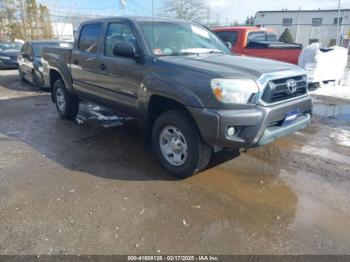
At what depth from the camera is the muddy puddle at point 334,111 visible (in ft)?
21.2

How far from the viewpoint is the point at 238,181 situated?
11.7 feet

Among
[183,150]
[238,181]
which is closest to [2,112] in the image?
[183,150]

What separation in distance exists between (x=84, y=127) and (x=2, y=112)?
269 centimetres

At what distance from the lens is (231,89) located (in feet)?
9.71

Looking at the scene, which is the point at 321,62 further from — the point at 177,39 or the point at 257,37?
the point at 177,39

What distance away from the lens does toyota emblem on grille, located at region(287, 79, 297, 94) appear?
3362 mm

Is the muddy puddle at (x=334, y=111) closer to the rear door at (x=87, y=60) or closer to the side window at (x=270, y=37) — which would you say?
the side window at (x=270, y=37)

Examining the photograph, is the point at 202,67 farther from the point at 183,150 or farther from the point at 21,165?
the point at 21,165

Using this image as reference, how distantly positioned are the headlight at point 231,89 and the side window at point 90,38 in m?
2.61

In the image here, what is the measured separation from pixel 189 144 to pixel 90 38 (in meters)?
2.86

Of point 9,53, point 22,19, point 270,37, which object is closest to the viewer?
point 270,37

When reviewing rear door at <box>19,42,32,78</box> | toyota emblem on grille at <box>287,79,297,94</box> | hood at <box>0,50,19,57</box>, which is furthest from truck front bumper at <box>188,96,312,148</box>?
hood at <box>0,50,19,57</box>

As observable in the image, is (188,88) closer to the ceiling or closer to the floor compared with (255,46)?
closer to the floor

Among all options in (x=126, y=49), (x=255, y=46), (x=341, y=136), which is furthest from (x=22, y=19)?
(x=341, y=136)
